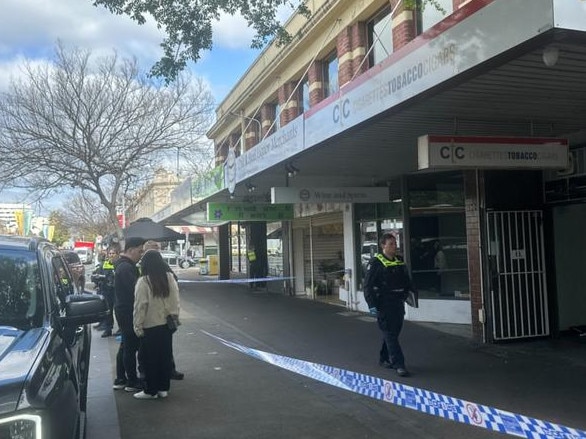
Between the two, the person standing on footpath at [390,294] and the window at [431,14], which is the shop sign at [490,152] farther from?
the window at [431,14]

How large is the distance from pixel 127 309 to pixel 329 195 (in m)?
5.83

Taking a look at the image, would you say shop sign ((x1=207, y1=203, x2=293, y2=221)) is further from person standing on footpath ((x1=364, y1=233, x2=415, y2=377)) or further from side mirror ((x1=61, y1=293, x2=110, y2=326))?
side mirror ((x1=61, y1=293, x2=110, y2=326))

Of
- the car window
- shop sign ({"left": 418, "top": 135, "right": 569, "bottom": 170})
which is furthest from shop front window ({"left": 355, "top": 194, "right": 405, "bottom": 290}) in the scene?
the car window

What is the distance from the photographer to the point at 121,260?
6992mm

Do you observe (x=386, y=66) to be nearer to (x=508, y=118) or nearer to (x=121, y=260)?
(x=508, y=118)

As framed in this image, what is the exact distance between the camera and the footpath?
216 inches

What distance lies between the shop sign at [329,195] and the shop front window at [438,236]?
0.74m

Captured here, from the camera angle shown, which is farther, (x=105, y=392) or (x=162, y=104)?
(x=162, y=104)

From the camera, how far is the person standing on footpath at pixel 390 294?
741cm

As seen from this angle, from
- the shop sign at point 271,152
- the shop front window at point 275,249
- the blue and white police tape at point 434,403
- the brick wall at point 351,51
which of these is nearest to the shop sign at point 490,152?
the blue and white police tape at point 434,403

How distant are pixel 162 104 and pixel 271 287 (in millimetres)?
7477

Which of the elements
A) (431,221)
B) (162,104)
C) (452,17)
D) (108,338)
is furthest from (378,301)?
(162,104)

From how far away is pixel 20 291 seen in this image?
3.82m

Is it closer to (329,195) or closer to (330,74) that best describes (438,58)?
(329,195)
